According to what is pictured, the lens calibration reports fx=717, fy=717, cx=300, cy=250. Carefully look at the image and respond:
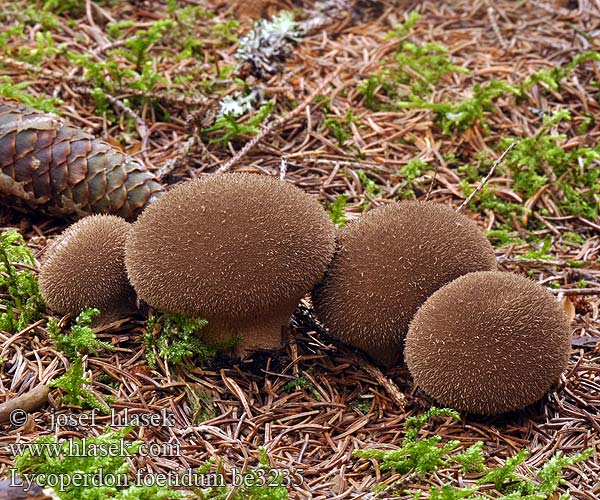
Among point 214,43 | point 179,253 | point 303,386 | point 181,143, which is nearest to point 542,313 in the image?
point 303,386

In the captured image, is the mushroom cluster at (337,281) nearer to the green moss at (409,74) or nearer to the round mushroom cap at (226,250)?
the round mushroom cap at (226,250)

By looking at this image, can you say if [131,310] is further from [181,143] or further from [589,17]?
[589,17]

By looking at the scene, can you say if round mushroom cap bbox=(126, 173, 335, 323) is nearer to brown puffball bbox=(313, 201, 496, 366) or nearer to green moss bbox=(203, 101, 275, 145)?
brown puffball bbox=(313, 201, 496, 366)

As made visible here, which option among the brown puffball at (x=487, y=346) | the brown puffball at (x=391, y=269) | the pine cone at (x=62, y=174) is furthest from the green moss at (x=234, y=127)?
the brown puffball at (x=487, y=346)

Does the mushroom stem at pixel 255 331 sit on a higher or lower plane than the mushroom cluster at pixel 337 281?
lower

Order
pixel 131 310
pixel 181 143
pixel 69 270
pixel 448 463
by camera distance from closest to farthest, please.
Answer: pixel 448 463 < pixel 69 270 < pixel 131 310 < pixel 181 143

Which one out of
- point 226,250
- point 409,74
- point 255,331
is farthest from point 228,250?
point 409,74
